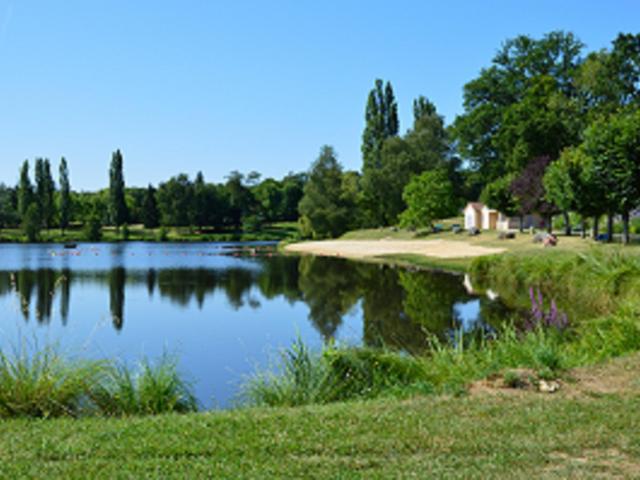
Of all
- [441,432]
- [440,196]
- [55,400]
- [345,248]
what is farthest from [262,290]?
[440,196]

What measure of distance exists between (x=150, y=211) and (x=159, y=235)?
458 inches

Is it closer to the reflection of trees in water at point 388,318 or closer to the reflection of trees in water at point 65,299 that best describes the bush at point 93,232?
the reflection of trees in water at point 65,299

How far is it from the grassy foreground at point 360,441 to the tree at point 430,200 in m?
54.2

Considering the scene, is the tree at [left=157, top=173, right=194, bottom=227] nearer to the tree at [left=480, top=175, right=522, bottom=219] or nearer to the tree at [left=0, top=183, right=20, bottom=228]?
the tree at [left=0, top=183, right=20, bottom=228]

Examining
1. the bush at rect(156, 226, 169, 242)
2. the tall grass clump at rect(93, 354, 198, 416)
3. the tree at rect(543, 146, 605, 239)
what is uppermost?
the tree at rect(543, 146, 605, 239)

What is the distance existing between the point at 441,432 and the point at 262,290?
22.4 metres

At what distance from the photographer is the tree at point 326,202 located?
78500 mm

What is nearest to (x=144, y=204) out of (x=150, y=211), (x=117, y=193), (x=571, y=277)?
(x=150, y=211)

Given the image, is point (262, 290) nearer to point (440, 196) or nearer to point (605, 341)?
point (605, 341)

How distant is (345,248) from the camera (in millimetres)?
57438

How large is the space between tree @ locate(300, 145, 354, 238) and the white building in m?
16.8

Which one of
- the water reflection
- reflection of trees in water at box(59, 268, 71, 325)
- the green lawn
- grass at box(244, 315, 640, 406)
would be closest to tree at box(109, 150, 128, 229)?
the green lawn

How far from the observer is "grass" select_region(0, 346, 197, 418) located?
7.25 m

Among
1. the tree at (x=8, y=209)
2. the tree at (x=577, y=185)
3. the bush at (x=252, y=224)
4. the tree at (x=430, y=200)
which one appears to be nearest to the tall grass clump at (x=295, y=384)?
the tree at (x=577, y=185)
